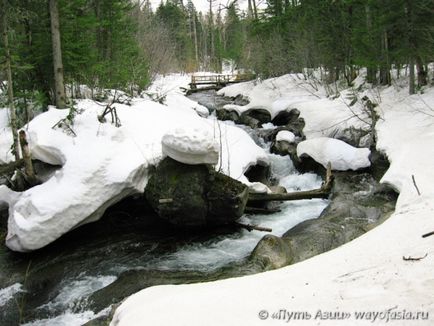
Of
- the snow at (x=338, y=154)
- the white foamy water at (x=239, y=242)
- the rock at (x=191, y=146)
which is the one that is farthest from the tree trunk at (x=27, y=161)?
the snow at (x=338, y=154)

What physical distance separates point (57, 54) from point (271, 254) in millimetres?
7662

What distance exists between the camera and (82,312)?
5383mm

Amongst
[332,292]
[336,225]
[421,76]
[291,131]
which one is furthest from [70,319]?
[421,76]

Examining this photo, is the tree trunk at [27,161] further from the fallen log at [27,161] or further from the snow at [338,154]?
the snow at [338,154]

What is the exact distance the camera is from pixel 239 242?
720 cm

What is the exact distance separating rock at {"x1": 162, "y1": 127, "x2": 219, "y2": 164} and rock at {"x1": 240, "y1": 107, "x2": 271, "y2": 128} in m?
9.27

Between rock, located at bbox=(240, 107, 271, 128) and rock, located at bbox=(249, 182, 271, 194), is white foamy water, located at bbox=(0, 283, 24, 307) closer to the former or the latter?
rock, located at bbox=(249, 182, 271, 194)

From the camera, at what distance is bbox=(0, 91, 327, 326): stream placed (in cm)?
559

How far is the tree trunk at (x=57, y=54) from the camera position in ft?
32.1

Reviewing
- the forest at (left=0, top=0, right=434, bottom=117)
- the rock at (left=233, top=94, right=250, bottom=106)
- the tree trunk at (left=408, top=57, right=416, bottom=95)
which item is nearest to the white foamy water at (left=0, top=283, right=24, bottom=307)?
the forest at (left=0, top=0, right=434, bottom=117)

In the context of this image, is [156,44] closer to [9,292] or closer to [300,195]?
[300,195]

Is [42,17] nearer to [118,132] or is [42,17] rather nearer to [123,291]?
[118,132]

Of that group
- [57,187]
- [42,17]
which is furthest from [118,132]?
[42,17]

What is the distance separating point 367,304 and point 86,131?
6.92 meters
